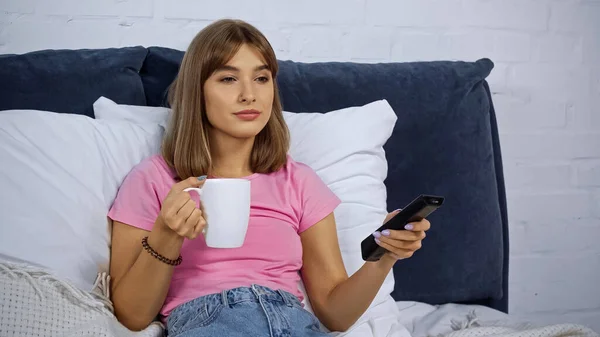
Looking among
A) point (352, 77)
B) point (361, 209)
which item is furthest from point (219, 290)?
point (352, 77)

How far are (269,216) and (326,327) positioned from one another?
0.23m

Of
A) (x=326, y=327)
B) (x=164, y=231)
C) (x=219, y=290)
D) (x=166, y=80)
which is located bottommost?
(x=326, y=327)

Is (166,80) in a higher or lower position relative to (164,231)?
A: higher

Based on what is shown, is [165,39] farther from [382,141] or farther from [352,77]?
[382,141]

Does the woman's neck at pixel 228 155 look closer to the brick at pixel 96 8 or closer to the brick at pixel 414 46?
the brick at pixel 96 8

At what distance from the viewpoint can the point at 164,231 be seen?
1.22m

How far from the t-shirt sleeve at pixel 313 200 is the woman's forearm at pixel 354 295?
134 millimetres

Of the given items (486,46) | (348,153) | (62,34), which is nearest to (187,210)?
(348,153)

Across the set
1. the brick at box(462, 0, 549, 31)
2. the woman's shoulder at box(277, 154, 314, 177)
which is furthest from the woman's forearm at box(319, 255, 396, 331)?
the brick at box(462, 0, 549, 31)

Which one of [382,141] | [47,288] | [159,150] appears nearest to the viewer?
[47,288]

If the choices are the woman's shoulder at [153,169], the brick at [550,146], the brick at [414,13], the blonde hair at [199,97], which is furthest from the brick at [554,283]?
the woman's shoulder at [153,169]

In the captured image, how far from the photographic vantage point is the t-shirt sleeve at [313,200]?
1.46m

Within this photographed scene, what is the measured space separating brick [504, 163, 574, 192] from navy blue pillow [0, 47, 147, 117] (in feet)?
3.47

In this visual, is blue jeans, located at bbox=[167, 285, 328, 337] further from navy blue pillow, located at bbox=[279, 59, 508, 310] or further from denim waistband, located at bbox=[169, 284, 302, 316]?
navy blue pillow, located at bbox=[279, 59, 508, 310]
